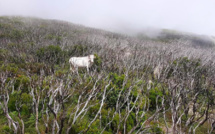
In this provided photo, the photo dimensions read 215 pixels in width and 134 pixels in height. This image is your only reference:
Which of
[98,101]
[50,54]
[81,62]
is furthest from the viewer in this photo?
[50,54]

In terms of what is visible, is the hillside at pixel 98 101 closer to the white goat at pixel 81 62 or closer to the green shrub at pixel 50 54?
the green shrub at pixel 50 54

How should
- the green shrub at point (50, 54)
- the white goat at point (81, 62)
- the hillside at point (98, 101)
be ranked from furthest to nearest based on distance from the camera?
the green shrub at point (50, 54), the white goat at point (81, 62), the hillside at point (98, 101)

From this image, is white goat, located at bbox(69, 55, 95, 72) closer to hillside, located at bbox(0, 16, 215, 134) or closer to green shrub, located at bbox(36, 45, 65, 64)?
hillside, located at bbox(0, 16, 215, 134)

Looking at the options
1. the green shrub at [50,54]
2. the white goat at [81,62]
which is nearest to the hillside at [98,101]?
the green shrub at [50,54]

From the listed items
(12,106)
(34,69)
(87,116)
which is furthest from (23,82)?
(87,116)

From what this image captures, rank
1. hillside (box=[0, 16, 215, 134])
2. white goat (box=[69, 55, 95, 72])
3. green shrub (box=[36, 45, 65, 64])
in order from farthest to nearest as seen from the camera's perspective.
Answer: green shrub (box=[36, 45, 65, 64]) < white goat (box=[69, 55, 95, 72]) < hillside (box=[0, 16, 215, 134])

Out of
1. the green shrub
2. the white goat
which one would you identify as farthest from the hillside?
the white goat

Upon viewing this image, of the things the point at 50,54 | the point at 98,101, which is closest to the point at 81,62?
the point at 50,54

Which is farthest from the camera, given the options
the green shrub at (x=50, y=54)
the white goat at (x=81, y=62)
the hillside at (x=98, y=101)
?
the green shrub at (x=50, y=54)

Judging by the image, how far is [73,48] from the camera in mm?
11883

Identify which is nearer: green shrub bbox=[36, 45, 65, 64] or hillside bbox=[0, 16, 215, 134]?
hillside bbox=[0, 16, 215, 134]

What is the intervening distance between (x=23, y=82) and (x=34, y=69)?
232 cm

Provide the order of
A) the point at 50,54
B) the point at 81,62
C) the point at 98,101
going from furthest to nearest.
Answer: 1. the point at 50,54
2. the point at 81,62
3. the point at 98,101

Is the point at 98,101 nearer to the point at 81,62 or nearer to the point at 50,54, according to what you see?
the point at 81,62
